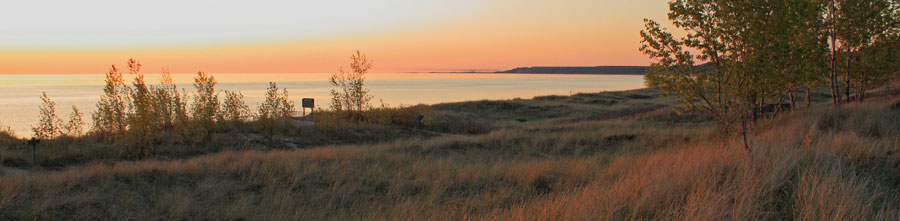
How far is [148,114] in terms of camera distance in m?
14.8

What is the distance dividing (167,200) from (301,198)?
6.55ft

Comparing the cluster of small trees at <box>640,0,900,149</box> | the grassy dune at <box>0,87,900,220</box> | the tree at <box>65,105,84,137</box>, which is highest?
the cluster of small trees at <box>640,0,900,149</box>

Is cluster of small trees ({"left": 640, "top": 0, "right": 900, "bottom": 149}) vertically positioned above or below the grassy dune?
above

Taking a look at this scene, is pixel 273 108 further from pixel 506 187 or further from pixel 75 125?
pixel 506 187

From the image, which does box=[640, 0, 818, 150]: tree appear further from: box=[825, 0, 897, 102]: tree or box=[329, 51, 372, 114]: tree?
box=[329, 51, 372, 114]: tree

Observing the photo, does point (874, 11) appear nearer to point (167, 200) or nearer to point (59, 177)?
point (167, 200)

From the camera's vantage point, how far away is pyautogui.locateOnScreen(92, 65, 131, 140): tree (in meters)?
14.9

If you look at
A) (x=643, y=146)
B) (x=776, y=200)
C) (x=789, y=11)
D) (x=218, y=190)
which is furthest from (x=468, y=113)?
(x=776, y=200)

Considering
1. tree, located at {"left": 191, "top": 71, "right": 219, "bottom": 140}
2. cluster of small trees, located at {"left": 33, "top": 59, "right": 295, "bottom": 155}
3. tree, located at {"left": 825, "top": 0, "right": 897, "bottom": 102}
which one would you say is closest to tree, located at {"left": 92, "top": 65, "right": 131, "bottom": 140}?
cluster of small trees, located at {"left": 33, "top": 59, "right": 295, "bottom": 155}

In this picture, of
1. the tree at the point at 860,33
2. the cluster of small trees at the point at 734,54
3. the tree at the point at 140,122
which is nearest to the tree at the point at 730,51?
the cluster of small trees at the point at 734,54

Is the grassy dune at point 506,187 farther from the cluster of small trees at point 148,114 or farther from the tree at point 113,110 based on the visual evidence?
the tree at point 113,110

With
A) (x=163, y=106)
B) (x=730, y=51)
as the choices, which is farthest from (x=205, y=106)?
(x=730, y=51)

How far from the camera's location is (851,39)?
17250 millimetres

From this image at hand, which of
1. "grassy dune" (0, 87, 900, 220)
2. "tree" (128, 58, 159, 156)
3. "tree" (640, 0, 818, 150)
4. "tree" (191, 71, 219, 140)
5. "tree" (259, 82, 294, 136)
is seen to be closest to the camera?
"grassy dune" (0, 87, 900, 220)
